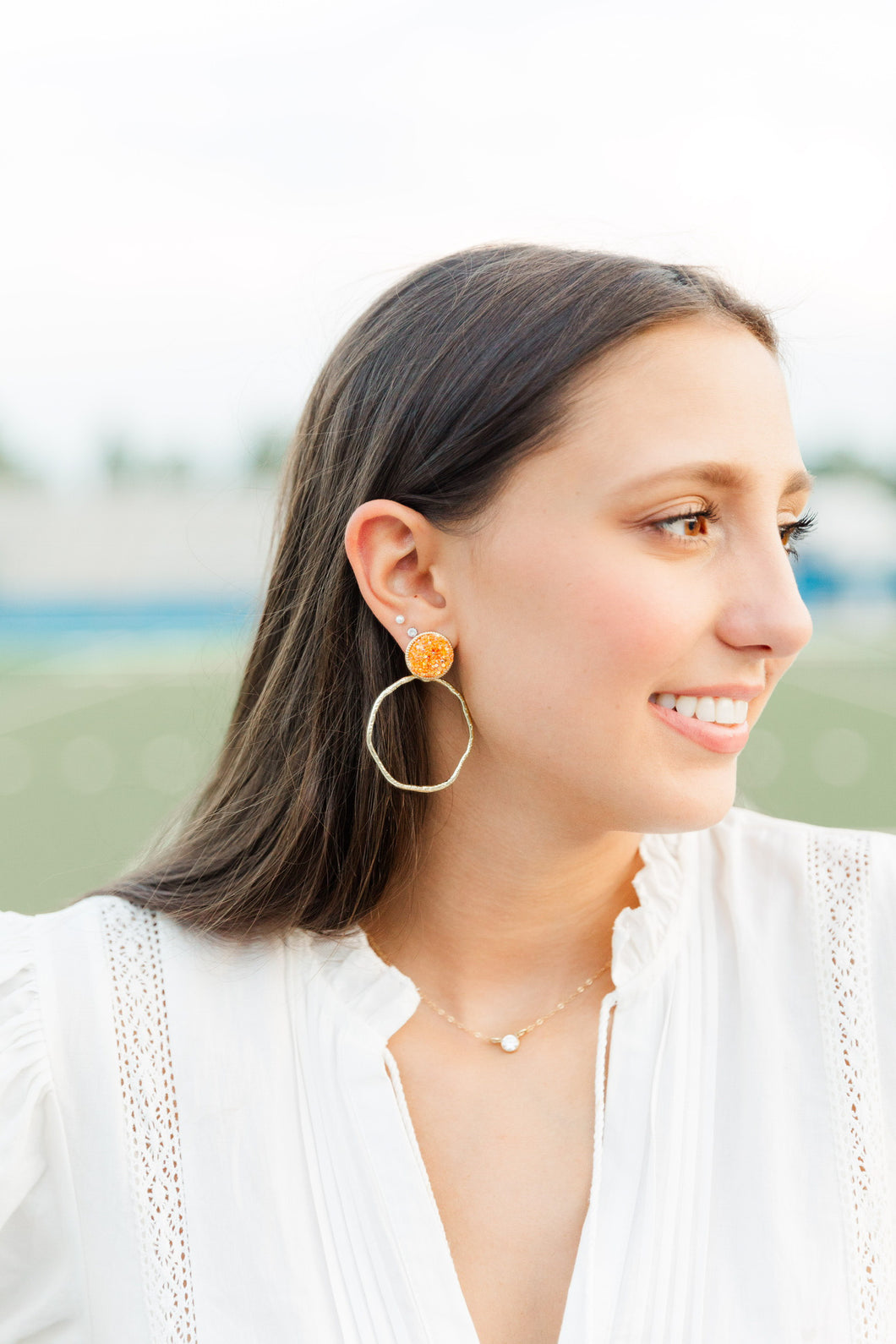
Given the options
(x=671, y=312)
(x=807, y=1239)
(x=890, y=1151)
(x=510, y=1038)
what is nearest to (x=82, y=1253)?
(x=510, y=1038)

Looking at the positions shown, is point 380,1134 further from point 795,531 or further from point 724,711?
point 795,531

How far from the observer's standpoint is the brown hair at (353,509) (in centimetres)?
144

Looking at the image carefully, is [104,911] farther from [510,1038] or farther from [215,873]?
[510,1038]

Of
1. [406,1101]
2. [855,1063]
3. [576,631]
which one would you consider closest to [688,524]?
[576,631]

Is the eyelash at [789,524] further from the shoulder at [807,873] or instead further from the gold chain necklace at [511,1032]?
the gold chain necklace at [511,1032]

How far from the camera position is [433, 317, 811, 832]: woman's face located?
4.40 ft

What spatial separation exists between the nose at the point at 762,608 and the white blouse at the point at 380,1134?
0.43 meters

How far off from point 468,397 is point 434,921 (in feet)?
2.33

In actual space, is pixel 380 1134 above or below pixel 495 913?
below

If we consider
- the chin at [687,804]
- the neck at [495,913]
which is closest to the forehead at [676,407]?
the chin at [687,804]

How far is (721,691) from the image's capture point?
1.37 metres

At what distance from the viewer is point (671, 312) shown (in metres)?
1.44

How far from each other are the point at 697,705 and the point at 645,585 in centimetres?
16

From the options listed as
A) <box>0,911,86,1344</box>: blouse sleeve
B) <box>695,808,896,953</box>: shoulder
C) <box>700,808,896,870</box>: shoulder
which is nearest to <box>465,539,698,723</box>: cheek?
<box>700,808,896,870</box>: shoulder
